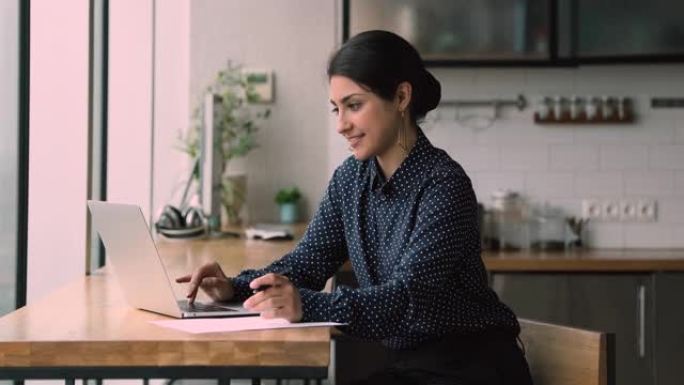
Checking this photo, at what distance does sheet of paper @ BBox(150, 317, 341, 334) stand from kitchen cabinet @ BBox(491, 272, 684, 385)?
253cm

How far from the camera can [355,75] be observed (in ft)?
8.45

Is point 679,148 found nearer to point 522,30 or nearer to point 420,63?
point 522,30

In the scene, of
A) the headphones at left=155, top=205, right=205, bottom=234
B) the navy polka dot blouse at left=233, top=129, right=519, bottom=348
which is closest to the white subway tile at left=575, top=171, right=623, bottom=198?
the headphones at left=155, top=205, right=205, bottom=234

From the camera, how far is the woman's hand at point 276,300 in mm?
2225

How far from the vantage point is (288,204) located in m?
5.41

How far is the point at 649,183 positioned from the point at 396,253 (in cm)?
300

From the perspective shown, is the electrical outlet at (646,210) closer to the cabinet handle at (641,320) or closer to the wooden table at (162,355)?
the cabinet handle at (641,320)

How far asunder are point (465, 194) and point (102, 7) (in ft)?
7.97

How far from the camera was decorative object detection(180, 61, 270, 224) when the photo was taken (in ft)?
17.4

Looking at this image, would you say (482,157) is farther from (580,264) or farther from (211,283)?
(211,283)

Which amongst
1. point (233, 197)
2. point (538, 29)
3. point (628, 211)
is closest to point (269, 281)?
point (538, 29)

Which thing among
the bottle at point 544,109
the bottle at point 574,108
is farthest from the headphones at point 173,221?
the bottle at point 574,108

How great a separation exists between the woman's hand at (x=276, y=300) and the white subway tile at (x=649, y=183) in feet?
10.8

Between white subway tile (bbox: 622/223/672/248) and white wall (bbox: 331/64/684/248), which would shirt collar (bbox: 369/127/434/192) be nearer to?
white wall (bbox: 331/64/684/248)
